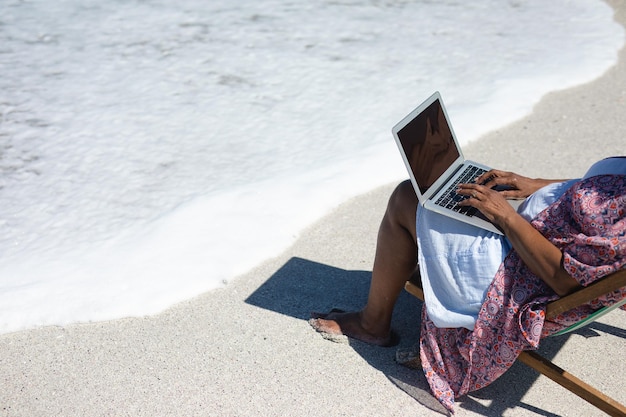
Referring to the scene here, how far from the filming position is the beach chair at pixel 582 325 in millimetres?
2400

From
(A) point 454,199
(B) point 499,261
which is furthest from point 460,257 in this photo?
(A) point 454,199

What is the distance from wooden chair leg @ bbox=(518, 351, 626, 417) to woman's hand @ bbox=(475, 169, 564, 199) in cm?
66

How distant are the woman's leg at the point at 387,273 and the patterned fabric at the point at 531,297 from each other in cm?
24

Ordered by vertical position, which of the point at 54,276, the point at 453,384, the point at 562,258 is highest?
the point at 562,258

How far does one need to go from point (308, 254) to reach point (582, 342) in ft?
4.67

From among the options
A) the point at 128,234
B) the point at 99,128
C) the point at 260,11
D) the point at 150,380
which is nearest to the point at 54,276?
the point at 128,234

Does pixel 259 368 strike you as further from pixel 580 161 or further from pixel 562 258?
pixel 580 161

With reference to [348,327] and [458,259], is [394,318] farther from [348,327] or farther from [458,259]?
[458,259]

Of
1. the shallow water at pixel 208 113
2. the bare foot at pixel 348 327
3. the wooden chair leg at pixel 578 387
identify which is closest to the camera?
the wooden chair leg at pixel 578 387

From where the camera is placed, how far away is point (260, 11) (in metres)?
8.09

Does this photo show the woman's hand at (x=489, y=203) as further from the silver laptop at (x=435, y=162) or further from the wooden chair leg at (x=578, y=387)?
the wooden chair leg at (x=578, y=387)

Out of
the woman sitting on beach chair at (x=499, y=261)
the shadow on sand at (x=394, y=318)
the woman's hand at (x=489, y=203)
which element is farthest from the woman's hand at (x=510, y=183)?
the shadow on sand at (x=394, y=318)

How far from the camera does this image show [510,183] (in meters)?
3.03

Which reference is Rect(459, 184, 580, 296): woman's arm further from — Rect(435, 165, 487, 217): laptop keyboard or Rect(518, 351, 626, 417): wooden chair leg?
Rect(518, 351, 626, 417): wooden chair leg
